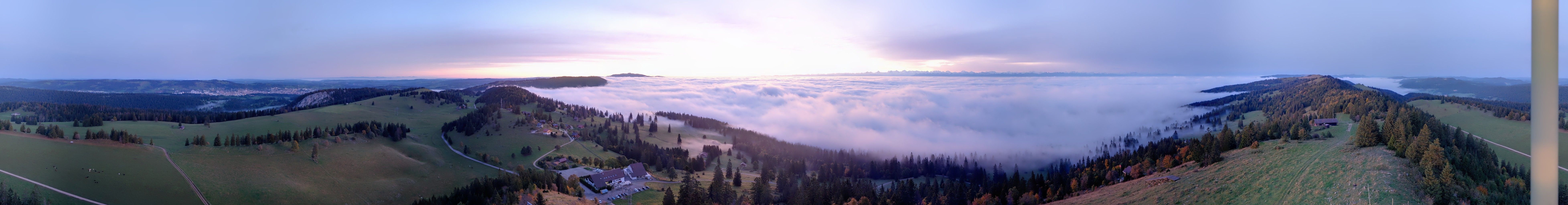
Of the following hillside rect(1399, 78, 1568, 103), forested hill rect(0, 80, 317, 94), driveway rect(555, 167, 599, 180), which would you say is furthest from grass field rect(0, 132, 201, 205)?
forested hill rect(0, 80, 317, 94)

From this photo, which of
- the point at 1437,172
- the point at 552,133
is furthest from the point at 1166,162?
the point at 552,133

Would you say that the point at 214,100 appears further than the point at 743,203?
Yes

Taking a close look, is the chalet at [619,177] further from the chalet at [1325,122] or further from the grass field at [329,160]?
the chalet at [1325,122]

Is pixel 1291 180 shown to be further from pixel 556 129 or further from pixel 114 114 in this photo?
pixel 114 114

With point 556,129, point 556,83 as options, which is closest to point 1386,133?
point 556,129

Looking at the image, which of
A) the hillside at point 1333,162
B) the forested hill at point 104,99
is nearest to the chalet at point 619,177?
the forested hill at point 104,99

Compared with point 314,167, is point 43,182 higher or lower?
higher

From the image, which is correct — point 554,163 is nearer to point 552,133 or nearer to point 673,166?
point 673,166
